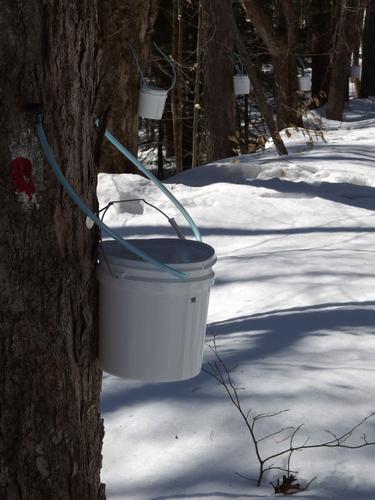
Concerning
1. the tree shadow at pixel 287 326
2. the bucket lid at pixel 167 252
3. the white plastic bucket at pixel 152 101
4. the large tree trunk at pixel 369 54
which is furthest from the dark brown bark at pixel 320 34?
the bucket lid at pixel 167 252

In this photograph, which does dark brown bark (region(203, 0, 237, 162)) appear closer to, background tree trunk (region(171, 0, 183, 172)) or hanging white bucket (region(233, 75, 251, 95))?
A: hanging white bucket (region(233, 75, 251, 95))

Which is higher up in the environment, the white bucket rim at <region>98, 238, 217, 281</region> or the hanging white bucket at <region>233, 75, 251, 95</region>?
the white bucket rim at <region>98, 238, 217, 281</region>

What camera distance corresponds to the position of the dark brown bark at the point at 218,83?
10.8m

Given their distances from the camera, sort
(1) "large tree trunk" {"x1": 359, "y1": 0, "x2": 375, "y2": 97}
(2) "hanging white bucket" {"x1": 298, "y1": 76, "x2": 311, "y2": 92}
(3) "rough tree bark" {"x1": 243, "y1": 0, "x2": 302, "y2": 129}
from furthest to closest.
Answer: (1) "large tree trunk" {"x1": 359, "y1": 0, "x2": 375, "y2": 97} < (2) "hanging white bucket" {"x1": 298, "y1": 76, "x2": 311, "y2": 92} < (3) "rough tree bark" {"x1": 243, "y1": 0, "x2": 302, "y2": 129}

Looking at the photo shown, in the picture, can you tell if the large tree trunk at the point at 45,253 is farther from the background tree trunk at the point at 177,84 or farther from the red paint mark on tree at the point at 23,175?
the background tree trunk at the point at 177,84

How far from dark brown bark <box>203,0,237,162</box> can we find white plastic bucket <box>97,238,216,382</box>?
908 centimetres

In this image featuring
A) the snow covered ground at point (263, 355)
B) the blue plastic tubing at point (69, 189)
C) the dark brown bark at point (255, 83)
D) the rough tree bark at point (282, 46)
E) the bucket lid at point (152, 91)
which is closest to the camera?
the blue plastic tubing at point (69, 189)

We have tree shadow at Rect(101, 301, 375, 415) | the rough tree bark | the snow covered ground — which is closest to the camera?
the snow covered ground

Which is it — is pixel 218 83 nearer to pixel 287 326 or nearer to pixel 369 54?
pixel 287 326

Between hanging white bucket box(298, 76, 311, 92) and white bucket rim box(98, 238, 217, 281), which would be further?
hanging white bucket box(298, 76, 311, 92)

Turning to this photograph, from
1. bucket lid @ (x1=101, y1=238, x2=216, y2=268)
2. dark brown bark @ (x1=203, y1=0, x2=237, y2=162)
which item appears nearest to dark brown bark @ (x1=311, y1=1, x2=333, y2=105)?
dark brown bark @ (x1=203, y1=0, x2=237, y2=162)

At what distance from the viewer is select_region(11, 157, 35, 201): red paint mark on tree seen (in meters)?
1.83

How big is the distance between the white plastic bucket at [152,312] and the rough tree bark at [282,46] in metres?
12.0

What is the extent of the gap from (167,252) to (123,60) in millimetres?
5275
